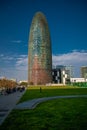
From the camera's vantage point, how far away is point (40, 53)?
626ft

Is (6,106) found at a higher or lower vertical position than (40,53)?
lower

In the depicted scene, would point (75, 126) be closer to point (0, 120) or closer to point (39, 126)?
point (39, 126)

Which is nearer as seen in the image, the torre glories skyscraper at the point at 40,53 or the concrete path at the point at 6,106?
the concrete path at the point at 6,106

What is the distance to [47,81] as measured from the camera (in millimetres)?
190750

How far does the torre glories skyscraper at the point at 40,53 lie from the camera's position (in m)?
190

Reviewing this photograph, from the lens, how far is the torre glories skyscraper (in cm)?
19000

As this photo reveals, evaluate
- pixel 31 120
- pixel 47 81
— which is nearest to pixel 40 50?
pixel 47 81

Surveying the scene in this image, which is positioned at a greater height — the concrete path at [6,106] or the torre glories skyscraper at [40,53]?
the torre glories skyscraper at [40,53]

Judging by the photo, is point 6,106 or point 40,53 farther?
point 40,53

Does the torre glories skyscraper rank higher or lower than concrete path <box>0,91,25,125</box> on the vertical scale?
higher

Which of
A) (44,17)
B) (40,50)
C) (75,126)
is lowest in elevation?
(75,126)

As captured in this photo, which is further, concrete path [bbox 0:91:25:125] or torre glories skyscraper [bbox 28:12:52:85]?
torre glories skyscraper [bbox 28:12:52:85]

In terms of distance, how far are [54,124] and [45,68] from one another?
175918 mm

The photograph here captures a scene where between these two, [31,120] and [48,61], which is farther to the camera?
[48,61]
